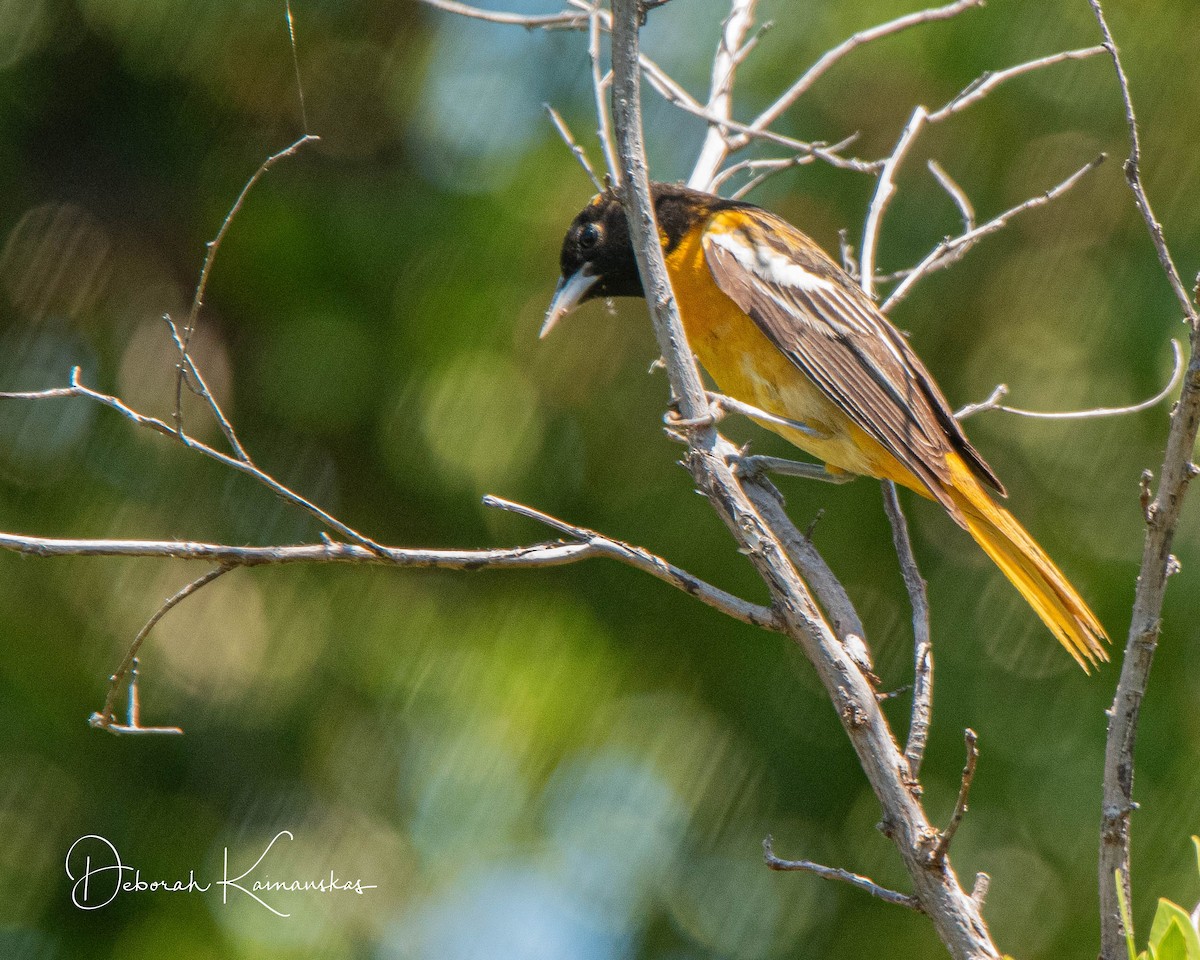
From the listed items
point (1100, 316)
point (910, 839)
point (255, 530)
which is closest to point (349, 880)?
point (255, 530)

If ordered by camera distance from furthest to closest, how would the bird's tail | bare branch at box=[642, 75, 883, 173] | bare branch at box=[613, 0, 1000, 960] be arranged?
bare branch at box=[642, 75, 883, 173] < the bird's tail < bare branch at box=[613, 0, 1000, 960]

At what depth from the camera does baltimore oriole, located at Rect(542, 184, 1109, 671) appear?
286 cm

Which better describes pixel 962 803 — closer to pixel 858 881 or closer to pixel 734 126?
pixel 858 881

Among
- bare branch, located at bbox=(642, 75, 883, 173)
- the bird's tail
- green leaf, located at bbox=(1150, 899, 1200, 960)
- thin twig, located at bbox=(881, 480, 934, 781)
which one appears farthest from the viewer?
bare branch, located at bbox=(642, 75, 883, 173)

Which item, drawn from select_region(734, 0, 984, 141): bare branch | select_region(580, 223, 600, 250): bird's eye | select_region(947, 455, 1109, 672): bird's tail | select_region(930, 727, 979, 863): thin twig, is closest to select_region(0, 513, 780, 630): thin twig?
select_region(930, 727, 979, 863): thin twig

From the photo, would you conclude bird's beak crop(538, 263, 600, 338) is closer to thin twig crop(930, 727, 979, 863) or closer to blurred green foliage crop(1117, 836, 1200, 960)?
thin twig crop(930, 727, 979, 863)

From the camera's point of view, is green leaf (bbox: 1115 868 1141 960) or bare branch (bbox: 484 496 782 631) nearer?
green leaf (bbox: 1115 868 1141 960)

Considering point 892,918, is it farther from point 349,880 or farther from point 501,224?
point 501,224

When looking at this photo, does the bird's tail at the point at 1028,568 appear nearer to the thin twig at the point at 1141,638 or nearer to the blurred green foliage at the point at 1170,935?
the thin twig at the point at 1141,638

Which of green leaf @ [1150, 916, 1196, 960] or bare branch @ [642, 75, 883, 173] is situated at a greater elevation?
bare branch @ [642, 75, 883, 173]

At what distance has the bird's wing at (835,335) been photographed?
9.53ft

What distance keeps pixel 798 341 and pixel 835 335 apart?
12cm

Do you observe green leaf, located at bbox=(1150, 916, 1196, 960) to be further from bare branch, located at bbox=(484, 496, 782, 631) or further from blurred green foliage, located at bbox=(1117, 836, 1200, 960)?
bare branch, located at bbox=(484, 496, 782, 631)

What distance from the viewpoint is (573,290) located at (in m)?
3.25
